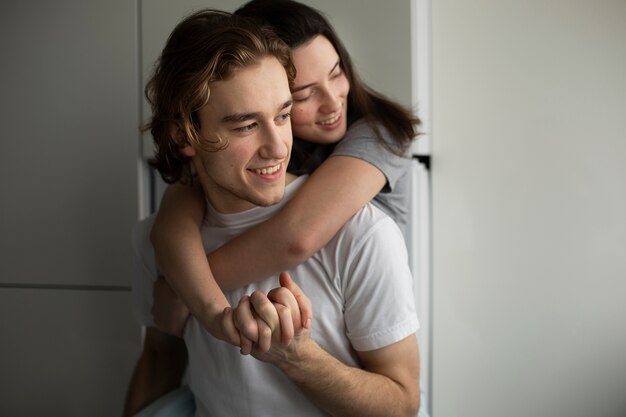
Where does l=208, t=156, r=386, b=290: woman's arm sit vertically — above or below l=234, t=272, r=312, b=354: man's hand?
above

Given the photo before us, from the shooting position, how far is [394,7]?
128 centimetres

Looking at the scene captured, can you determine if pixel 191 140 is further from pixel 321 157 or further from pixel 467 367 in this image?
pixel 467 367

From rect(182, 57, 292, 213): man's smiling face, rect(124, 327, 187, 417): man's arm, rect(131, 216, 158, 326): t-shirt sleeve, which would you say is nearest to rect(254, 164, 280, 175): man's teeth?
rect(182, 57, 292, 213): man's smiling face

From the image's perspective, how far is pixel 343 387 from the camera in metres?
0.96

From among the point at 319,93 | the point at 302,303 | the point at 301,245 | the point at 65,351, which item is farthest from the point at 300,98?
the point at 65,351

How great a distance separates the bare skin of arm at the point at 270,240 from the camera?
1.01 m

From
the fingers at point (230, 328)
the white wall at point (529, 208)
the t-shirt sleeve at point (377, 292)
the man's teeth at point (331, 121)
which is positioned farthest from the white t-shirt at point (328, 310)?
the white wall at point (529, 208)

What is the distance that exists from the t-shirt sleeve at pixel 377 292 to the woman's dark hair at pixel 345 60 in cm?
20

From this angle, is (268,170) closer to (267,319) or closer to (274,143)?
(274,143)

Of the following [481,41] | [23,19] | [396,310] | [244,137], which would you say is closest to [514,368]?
[396,310]

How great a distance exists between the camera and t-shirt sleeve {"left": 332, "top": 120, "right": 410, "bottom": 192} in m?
1.11

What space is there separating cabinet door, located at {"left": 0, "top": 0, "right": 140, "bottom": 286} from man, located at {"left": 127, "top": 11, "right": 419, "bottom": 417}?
1.34 feet

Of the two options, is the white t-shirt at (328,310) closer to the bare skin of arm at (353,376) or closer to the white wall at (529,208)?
the bare skin of arm at (353,376)

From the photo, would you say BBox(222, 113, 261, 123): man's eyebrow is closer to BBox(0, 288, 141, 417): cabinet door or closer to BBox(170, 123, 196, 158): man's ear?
BBox(170, 123, 196, 158): man's ear
